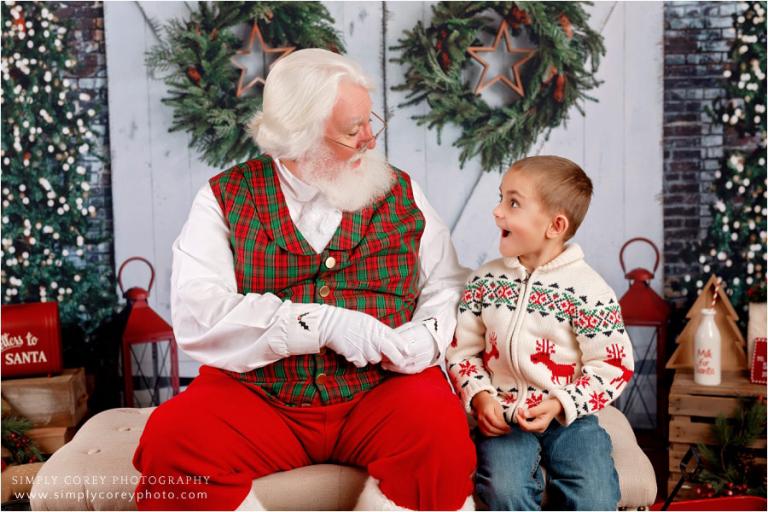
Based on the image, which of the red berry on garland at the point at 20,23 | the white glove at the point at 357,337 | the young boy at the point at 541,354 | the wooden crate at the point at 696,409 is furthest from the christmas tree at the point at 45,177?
the wooden crate at the point at 696,409

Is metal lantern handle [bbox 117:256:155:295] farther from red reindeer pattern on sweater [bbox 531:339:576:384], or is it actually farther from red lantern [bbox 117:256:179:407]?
red reindeer pattern on sweater [bbox 531:339:576:384]

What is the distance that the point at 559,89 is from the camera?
3521mm

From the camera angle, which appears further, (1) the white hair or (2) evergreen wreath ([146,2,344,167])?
(2) evergreen wreath ([146,2,344,167])

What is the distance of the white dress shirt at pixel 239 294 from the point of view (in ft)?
6.92

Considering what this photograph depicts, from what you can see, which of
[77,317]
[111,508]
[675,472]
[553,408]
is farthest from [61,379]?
[675,472]

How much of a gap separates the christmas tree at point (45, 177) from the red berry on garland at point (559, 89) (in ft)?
6.57

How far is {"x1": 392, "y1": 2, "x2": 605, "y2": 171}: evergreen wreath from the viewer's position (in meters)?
3.48

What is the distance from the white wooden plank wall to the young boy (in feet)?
4.28

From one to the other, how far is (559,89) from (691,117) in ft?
1.86

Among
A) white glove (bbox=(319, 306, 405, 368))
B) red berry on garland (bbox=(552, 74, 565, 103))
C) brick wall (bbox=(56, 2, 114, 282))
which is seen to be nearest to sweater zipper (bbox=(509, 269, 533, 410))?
white glove (bbox=(319, 306, 405, 368))

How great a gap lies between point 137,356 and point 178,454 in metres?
1.93

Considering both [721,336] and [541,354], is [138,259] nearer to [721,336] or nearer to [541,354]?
[541,354]

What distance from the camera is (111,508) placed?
2152 mm

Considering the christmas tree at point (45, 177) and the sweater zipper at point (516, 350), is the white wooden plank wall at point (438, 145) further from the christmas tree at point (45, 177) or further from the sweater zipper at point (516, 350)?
the sweater zipper at point (516, 350)
